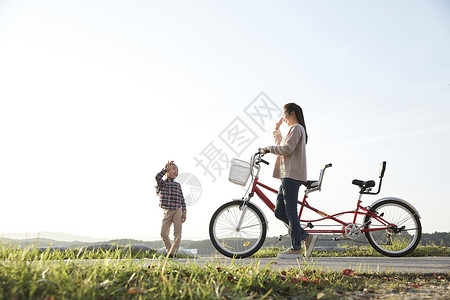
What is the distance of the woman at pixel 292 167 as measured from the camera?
5.35m

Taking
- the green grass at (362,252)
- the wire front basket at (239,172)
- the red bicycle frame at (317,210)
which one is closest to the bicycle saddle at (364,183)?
the red bicycle frame at (317,210)

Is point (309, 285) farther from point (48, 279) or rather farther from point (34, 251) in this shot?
point (34, 251)

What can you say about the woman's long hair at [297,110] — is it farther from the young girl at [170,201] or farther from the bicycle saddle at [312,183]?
the young girl at [170,201]

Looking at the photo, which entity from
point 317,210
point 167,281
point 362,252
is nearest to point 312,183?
point 317,210

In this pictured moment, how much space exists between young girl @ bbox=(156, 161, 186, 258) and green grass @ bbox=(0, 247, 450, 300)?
87.4 inches

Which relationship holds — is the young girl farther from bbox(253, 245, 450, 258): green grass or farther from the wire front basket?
bbox(253, 245, 450, 258): green grass

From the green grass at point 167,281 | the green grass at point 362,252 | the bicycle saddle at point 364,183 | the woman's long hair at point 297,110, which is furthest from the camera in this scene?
the green grass at point 362,252

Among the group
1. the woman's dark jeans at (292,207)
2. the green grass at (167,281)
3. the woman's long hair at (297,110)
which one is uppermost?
the woman's long hair at (297,110)

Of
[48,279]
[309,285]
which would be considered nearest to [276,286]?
[309,285]

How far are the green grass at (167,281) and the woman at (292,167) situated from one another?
962 mm

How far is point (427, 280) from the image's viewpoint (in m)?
4.53

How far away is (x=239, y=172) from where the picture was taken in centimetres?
566

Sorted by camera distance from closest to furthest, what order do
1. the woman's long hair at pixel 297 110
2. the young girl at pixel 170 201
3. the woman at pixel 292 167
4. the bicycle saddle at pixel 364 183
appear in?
the woman at pixel 292 167
the woman's long hair at pixel 297 110
the bicycle saddle at pixel 364 183
the young girl at pixel 170 201

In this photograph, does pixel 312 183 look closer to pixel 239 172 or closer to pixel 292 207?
pixel 292 207
